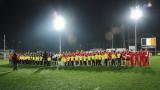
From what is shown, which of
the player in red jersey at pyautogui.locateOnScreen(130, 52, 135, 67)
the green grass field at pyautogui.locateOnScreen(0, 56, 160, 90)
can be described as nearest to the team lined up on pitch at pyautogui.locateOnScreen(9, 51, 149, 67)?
the player in red jersey at pyautogui.locateOnScreen(130, 52, 135, 67)

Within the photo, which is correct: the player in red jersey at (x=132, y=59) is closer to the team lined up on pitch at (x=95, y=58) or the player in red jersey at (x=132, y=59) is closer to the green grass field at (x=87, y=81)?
the team lined up on pitch at (x=95, y=58)

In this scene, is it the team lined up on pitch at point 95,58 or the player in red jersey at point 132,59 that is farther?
the player in red jersey at point 132,59

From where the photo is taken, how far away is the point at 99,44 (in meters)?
81.2

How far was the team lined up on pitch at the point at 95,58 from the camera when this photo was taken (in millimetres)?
25609

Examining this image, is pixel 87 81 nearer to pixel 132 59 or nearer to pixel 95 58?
pixel 132 59

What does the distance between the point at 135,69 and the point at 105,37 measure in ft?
198

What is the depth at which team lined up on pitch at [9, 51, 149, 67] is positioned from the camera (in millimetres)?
25609

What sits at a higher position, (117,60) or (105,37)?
(105,37)

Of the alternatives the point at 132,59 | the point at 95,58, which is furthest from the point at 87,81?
the point at 95,58

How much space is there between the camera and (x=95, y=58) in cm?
2827

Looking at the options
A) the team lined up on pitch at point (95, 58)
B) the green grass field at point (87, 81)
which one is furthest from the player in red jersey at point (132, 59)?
the green grass field at point (87, 81)

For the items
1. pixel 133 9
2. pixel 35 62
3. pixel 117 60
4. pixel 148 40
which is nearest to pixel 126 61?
pixel 117 60

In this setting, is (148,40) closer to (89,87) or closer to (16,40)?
(16,40)

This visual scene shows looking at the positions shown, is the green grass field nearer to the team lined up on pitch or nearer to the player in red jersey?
the team lined up on pitch
